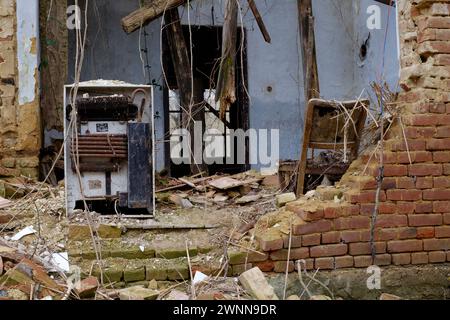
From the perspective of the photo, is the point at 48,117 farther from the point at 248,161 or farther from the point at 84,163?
the point at 248,161

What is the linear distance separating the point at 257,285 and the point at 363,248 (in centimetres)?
89

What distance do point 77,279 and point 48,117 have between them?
348 centimetres

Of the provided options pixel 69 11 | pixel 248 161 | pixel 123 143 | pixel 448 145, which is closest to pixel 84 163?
pixel 123 143

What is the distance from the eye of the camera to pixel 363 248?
3992mm

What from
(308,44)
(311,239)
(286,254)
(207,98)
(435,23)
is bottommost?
(286,254)

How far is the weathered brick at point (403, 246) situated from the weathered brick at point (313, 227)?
1.58 feet

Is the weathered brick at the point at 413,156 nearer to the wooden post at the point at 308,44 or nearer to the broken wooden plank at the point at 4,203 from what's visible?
the wooden post at the point at 308,44

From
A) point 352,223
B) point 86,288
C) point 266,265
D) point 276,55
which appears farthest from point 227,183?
point 276,55

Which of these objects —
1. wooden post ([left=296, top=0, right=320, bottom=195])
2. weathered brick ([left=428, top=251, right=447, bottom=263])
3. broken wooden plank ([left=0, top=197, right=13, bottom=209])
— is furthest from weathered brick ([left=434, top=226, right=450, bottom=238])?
broken wooden plank ([left=0, top=197, right=13, bottom=209])

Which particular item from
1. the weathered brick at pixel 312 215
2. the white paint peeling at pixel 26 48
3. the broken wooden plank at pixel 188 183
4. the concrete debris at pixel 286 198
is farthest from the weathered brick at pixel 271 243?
the white paint peeling at pixel 26 48

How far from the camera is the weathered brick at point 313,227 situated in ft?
12.9

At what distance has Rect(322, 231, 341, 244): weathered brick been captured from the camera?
396cm

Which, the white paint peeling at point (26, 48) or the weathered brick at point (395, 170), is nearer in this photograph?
the weathered brick at point (395, 170)

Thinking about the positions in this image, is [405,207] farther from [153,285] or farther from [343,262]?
[153,285]
